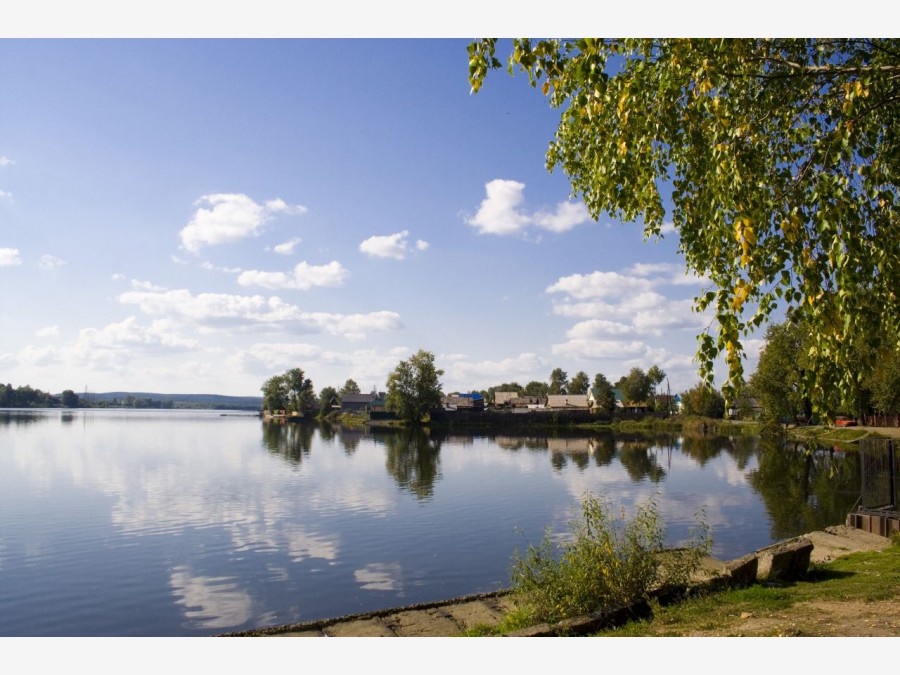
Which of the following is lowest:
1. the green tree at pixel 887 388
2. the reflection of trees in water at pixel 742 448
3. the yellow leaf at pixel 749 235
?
the reflection of trees in water at pixel 742 448

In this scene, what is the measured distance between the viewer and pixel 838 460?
1802 inches

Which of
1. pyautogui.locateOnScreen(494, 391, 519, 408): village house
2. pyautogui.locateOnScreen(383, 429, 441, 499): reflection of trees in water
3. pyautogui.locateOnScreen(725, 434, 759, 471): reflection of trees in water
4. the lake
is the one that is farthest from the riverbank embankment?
pyautogui.locateOnScreen(494, 391, 519, 408): village house

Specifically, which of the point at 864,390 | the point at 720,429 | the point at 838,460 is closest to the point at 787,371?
the point at 864,390

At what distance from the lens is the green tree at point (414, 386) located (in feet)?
375

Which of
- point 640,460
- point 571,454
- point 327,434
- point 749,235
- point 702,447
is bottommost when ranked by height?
point 327,434

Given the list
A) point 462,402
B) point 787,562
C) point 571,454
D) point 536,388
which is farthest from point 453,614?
point 536,388

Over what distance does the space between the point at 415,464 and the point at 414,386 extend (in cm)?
6814

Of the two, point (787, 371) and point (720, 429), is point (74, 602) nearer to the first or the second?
point (787, 371)

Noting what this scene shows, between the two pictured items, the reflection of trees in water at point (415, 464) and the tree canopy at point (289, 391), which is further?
the tree canopy at point (289, 391)

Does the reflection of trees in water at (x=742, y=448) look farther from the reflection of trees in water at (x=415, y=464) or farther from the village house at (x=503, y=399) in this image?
the village house at (x=503, y=399)

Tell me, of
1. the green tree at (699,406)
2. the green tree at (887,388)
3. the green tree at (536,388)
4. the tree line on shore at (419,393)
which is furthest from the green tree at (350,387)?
the green tree at (887,388)

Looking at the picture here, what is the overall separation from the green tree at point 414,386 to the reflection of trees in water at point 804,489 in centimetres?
6798

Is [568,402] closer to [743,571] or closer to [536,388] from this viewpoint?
[536,388]

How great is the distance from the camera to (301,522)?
24172mm
